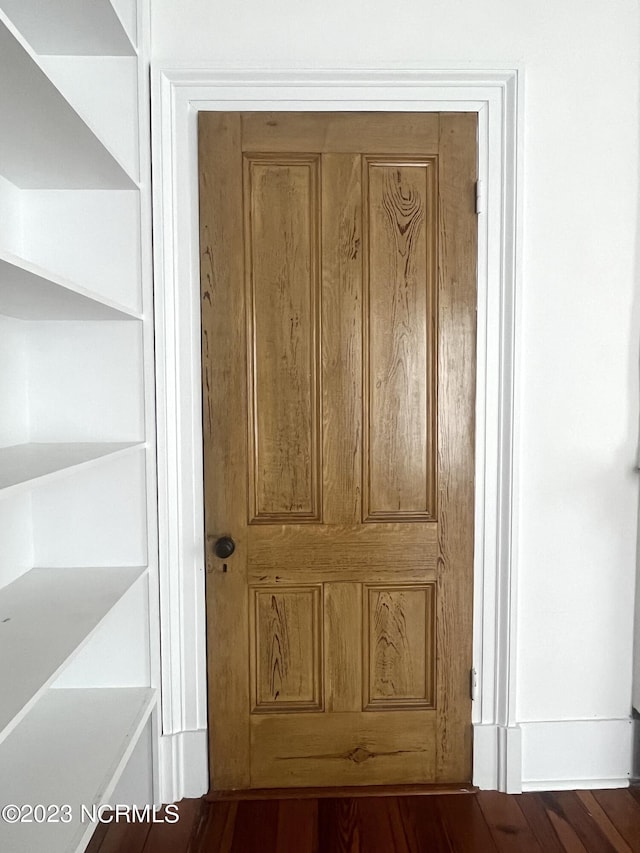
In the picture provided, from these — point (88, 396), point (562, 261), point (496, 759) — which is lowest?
point (496, 759)

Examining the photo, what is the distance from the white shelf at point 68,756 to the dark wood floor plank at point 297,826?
0.53 metres

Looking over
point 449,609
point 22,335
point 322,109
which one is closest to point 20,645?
point 22,335

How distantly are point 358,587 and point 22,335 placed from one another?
4.15 ft

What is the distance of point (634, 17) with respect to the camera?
1.76 metres

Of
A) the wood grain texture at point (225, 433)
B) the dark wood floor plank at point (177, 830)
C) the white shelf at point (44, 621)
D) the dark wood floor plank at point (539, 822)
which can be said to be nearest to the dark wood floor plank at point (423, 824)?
the dark wood floor plank at point (539, 822)

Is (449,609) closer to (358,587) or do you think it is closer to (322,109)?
(358,587)

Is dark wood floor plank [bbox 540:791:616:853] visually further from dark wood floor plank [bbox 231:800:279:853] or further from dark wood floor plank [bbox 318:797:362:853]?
dark wood floor plank [bbox 231:800:279:853]

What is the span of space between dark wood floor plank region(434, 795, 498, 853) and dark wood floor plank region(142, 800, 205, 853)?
0.74 metres

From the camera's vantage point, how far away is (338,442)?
6.07 ft

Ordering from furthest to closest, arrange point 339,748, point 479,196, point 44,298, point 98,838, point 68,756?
1. point 339,748
2. point 479,196
3. point 98,838
4. point 68,756
5. point 44,298

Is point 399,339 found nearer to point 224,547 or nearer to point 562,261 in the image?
point 562,261

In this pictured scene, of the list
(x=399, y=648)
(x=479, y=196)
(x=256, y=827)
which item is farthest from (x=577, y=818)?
(x=479, y=196)

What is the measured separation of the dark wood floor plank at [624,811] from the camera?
1706 mm

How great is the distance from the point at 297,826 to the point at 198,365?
1.41 m
